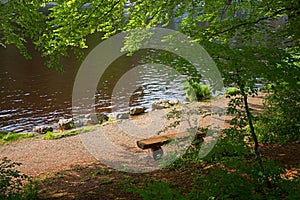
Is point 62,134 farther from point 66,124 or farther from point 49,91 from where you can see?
Answer: point 49,91

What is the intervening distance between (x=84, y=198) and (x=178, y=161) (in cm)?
184

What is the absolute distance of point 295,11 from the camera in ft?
12.4

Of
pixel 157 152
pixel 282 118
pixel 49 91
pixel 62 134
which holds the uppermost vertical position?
pixel 49 91

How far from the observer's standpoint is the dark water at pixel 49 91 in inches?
499

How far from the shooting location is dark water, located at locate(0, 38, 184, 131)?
12.7m

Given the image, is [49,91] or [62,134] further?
[49,91]

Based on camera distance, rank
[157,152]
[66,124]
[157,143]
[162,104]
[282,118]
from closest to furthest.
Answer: [282,118]
[157,143]
[157,152]
[66,124]
[162,104]

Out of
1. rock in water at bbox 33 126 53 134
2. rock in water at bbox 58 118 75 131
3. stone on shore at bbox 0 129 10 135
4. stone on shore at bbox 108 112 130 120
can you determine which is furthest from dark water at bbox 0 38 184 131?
stone on shore at bbox 108 112 130 120

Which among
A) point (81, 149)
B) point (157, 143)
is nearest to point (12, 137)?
point (81, 149)

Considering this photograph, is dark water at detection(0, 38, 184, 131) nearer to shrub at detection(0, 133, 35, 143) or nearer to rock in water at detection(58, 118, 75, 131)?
rock in water at detection(58, 118, 75, 131)

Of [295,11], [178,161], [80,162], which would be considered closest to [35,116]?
[80,162]

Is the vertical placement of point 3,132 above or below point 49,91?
below

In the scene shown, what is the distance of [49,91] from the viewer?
15.7 m

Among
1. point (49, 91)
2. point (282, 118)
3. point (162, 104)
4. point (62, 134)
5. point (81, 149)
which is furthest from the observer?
point (49, 91)
